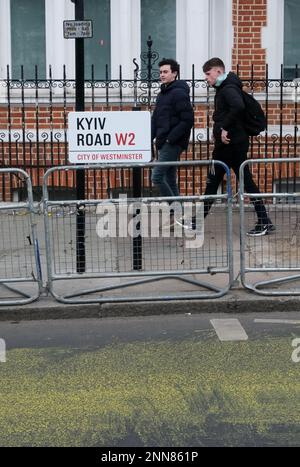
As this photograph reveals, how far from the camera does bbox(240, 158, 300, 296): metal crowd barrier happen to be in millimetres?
6926

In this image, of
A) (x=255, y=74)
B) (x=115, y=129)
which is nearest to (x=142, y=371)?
(x=115, y=129)

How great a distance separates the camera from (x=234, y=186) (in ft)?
37.8

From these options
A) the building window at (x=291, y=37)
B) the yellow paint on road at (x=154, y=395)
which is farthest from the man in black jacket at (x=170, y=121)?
the yellow paint on road at (x=154, y=395)

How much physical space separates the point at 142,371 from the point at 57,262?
2.77m

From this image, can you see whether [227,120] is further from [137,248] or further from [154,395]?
[154,395]

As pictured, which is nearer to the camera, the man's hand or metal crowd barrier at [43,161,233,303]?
metal crowd barrier at [43,161,233,303]

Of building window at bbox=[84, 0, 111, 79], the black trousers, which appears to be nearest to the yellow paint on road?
the black trousers

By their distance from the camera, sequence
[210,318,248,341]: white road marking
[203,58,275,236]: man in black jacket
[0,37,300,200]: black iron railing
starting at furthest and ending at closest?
[0,37,300,200]: black iron railing → [203,58,275,236]: man in black jacket → [210,318,248,341]: white road marking

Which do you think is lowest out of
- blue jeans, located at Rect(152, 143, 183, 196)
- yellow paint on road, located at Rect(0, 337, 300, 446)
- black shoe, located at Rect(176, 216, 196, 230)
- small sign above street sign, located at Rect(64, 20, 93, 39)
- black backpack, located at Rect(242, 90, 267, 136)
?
yellow paint on road, located at Rect(0, 337, 300, 446)

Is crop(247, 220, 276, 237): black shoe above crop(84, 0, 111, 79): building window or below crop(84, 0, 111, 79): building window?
below

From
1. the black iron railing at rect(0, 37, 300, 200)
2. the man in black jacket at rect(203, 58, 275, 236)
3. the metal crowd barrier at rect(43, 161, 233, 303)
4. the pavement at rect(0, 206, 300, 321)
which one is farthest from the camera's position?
the black iron railing at rect(0, 37, 300, 200)

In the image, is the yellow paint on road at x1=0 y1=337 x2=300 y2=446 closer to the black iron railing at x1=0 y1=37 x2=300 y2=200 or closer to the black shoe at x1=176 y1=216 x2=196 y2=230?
the black shoe at x1=176 y1=216 x2=196 y2=230

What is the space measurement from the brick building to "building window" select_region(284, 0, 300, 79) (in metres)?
0.02

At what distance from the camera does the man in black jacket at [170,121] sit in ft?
29.6
